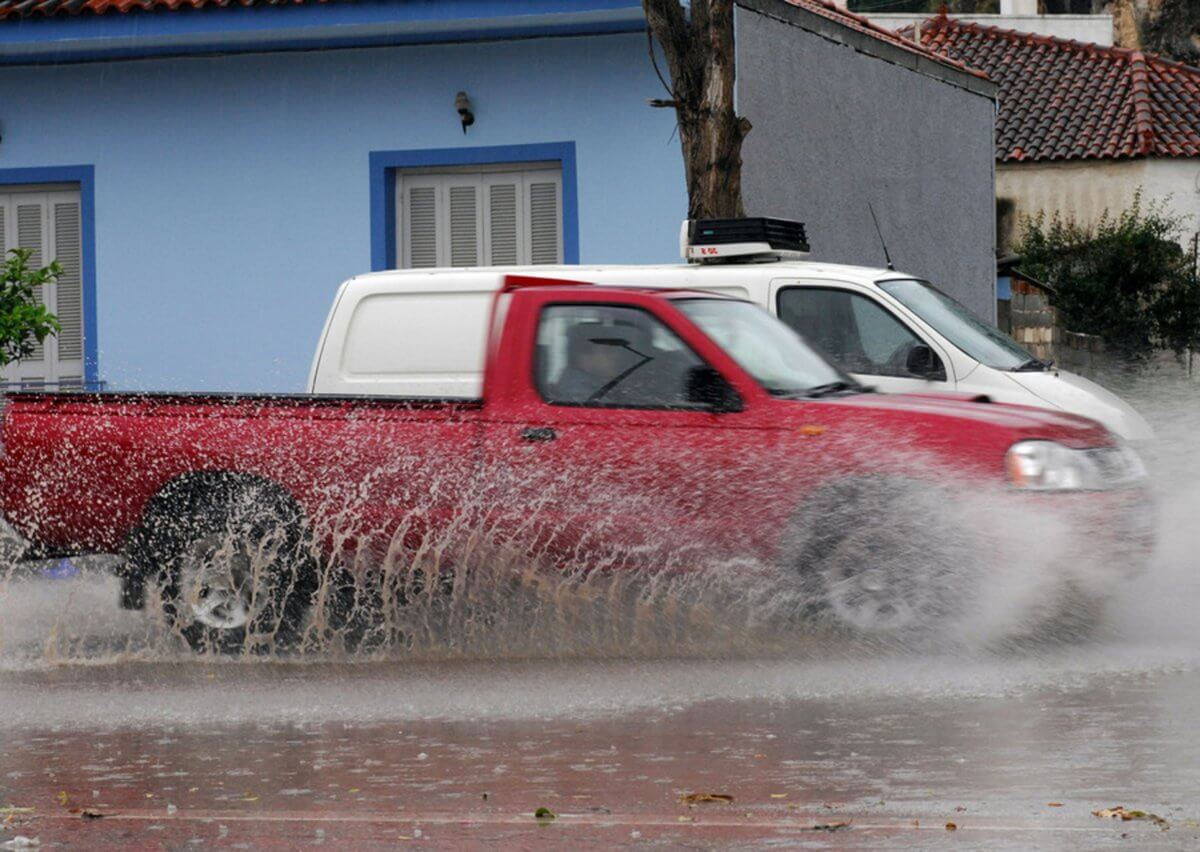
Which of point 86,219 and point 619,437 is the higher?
point 86,219

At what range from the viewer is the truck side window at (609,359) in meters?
9.85

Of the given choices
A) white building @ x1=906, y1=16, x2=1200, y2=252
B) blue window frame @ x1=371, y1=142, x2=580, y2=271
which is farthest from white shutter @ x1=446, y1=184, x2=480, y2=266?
white building @ x1=906, y1=16, x2=1200, y2=252

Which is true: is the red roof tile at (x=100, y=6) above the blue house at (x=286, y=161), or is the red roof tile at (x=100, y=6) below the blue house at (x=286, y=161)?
above

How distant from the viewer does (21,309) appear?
1402 centimetres

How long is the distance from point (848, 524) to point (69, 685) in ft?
11.6

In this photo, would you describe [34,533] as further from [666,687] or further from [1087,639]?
[1087,639]

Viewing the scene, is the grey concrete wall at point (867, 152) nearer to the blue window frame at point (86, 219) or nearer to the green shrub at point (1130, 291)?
the blue window frame at point (86, 219)

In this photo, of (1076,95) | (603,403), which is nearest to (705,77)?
(603,403)

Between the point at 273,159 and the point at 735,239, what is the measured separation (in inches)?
212

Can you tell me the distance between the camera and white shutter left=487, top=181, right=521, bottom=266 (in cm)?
1700

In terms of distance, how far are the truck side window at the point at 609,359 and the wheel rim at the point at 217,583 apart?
168 centimetres

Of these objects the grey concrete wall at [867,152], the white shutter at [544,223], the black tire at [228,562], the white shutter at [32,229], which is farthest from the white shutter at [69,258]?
the black tire at [228,562]

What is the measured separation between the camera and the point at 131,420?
10227 millimetres

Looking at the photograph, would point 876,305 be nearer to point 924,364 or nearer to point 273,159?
point 924,364
